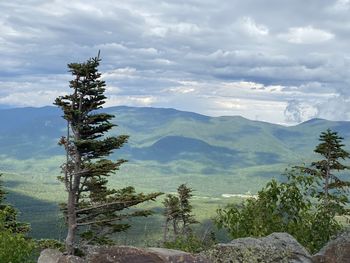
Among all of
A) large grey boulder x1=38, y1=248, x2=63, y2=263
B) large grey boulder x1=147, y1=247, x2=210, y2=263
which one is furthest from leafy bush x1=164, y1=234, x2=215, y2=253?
large grey boulder x1=38, y1=248, x2=63, y2=263

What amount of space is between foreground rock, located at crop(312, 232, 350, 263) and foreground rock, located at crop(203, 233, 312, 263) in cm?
81

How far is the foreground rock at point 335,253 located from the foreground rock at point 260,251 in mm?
813

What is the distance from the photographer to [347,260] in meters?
15.7

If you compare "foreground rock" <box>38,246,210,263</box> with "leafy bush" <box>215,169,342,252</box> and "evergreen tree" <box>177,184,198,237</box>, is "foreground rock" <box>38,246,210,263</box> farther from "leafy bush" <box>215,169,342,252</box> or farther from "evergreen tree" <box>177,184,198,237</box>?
"evergreen tree" <box>177,184,198,237</box>

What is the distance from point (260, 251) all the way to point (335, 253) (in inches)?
144

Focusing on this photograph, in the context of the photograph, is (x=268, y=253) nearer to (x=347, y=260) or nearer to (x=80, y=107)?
(x=347, y=260)

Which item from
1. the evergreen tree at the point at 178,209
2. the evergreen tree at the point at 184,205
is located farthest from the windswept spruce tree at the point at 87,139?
the evergreen tree at the point at 184,205

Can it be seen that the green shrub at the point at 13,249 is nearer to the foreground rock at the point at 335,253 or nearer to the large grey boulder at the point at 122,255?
the large grey boulder at the point at 122,255

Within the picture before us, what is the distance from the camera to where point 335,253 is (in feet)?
51.9

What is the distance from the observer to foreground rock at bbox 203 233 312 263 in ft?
43.8

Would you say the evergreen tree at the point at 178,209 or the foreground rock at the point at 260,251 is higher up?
the foreground rock at the point at 260,251

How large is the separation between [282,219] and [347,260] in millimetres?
3146

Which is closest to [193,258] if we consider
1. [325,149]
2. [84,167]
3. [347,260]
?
[347,260]

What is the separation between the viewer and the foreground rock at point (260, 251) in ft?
43.8
